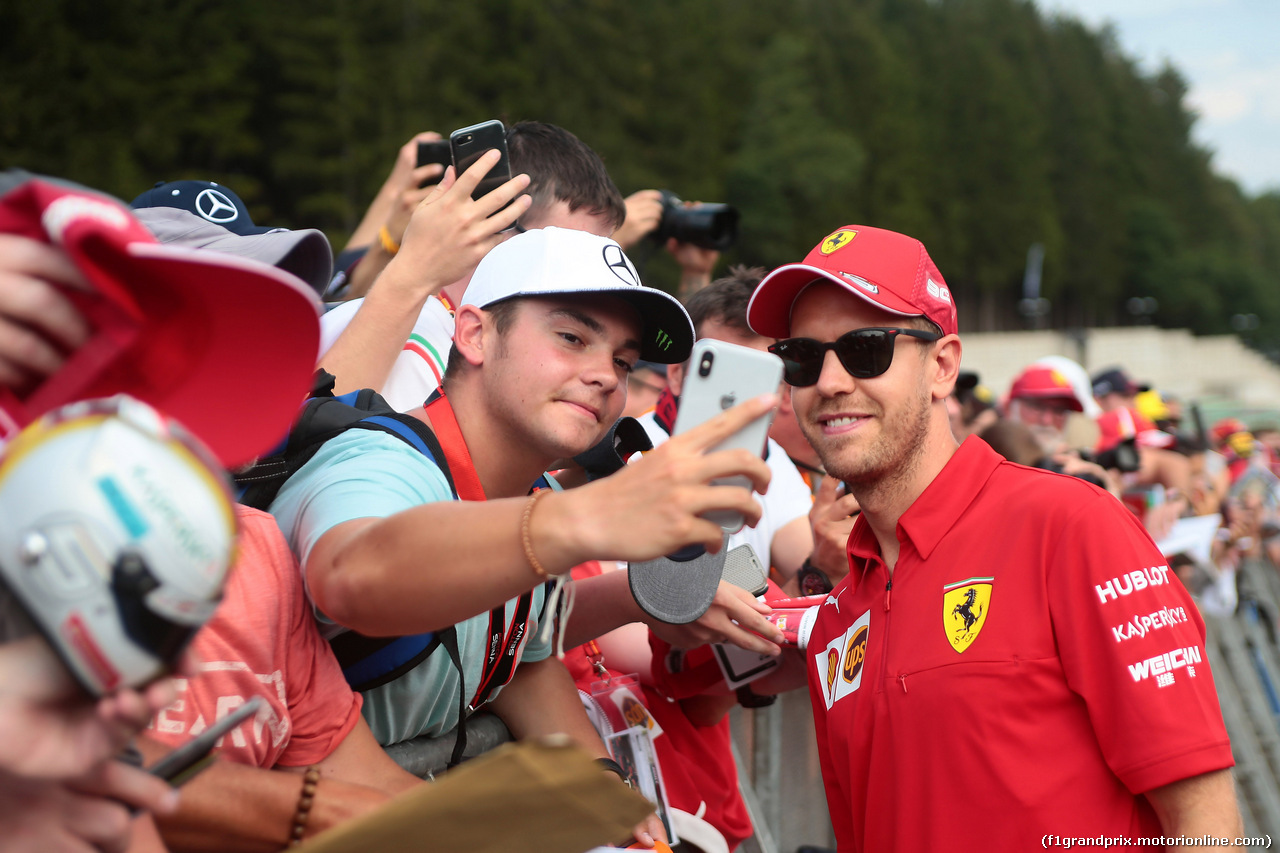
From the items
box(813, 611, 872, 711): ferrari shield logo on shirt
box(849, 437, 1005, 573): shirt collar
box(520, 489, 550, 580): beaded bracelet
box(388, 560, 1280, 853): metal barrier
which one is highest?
box(520, 489, 550, 580): beaded bracelet

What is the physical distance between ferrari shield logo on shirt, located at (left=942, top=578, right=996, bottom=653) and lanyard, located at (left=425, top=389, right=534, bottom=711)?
0.95 m

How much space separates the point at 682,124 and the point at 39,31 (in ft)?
92.7

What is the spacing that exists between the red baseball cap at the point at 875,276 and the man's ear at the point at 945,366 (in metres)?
0.04

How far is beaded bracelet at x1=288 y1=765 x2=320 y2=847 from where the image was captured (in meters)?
1.76

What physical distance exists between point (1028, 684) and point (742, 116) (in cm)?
5659

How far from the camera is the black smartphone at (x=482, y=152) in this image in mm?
3066

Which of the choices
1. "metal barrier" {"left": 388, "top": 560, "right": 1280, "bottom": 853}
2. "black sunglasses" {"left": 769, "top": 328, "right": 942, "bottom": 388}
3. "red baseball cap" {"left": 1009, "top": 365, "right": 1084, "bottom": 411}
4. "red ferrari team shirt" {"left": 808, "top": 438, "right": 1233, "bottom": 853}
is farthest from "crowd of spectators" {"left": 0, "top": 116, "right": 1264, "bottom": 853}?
"red baseball cap" {"left": 1009, "top": 365, "right": 1084, "bottom": 411}

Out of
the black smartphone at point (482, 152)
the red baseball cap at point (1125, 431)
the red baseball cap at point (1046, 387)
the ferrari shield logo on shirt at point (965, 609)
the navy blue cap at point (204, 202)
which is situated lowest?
the red baseball cap at point (1125, 431)

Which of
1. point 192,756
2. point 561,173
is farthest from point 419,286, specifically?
point 192,756

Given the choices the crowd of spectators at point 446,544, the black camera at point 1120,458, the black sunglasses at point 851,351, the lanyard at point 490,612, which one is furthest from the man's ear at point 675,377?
the black camera at point 1120,458

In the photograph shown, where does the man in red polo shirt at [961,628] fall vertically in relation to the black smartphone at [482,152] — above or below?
below

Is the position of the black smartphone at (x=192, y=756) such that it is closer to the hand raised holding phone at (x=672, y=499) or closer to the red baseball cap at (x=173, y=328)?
the red baseball cap at (x=173, y=328)

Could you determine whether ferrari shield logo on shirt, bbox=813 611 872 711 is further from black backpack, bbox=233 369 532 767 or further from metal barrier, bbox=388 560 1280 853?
black backpack, bbox=233 369 532 767
